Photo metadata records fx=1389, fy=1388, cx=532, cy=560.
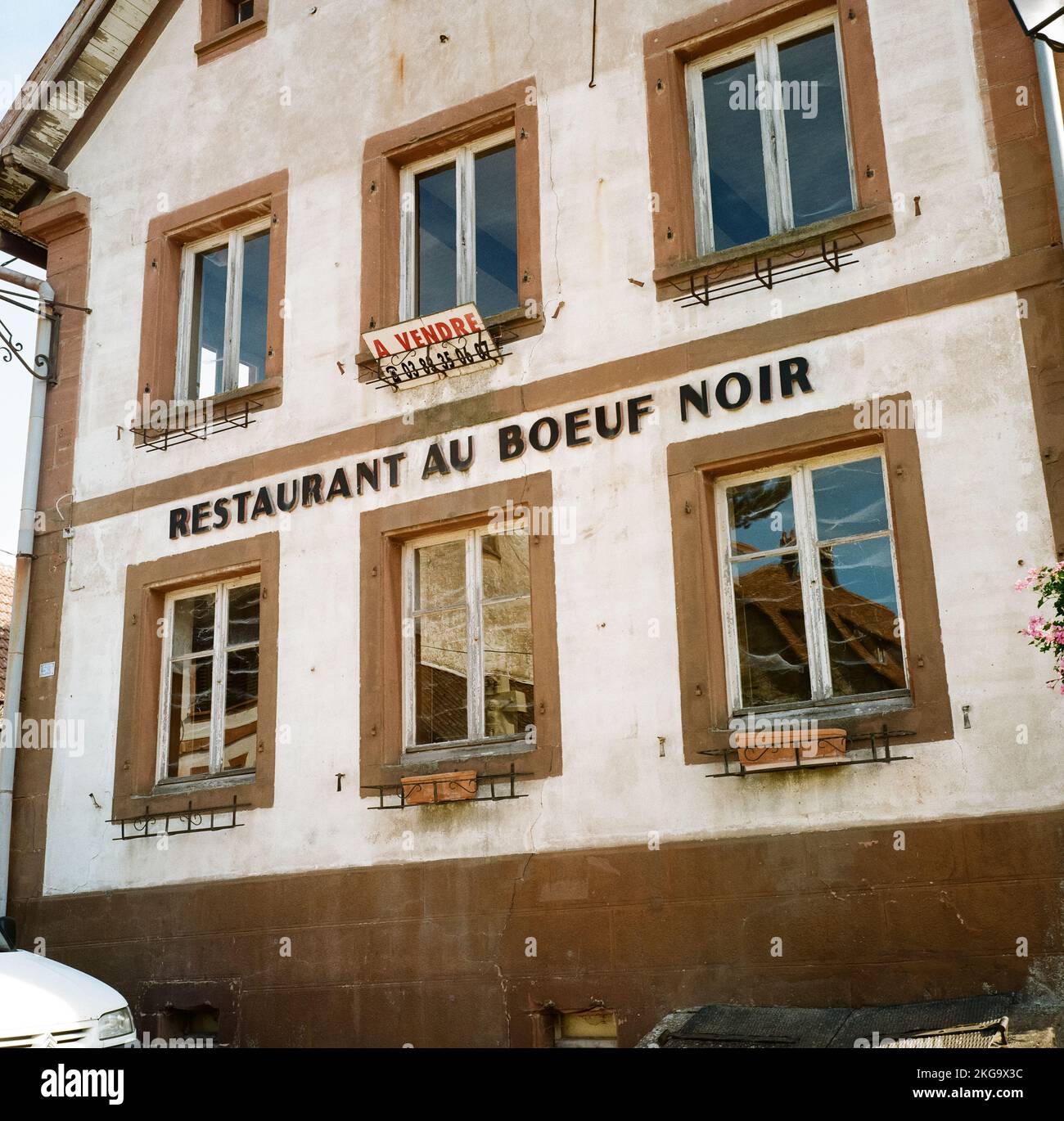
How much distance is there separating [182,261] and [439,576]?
4357 mm

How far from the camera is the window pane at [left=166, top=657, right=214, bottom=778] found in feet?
35.7

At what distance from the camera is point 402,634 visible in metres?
10.0

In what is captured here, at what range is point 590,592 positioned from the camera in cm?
906

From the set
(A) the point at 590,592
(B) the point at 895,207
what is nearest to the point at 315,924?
(A) the point at 590,592

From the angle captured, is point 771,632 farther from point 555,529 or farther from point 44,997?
point 44,997

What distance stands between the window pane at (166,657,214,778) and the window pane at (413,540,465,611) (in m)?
2.02

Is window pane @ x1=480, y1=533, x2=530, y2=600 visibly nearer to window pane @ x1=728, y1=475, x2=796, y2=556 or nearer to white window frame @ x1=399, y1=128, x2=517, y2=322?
window pane @ x1=728, y1=475, x2=796, y2=556

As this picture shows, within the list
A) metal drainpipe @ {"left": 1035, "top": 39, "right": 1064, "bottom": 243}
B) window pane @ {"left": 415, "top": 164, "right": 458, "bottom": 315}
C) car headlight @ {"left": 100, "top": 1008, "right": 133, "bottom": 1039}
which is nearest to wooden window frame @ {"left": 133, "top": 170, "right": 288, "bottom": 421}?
window pane @ {"left": 415, "top": 164, "right": 458, "bottom": 315}

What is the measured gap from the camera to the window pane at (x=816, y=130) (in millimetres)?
9156

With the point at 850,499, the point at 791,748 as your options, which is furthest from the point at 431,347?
the point at 791,748

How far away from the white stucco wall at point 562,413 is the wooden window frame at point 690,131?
114 millimetres
